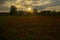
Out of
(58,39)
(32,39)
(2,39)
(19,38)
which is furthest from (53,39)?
(2,39)

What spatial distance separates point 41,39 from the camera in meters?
10.8

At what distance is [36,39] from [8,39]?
1.60 metres

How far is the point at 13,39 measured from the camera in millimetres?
10891

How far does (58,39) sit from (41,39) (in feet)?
3.04

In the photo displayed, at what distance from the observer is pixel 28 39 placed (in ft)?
35.4

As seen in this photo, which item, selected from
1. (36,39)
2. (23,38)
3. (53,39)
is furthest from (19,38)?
(53,39)

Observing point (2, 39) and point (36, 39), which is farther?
point (2, 39)

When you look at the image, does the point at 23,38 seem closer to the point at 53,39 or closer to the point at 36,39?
the point at 36,39

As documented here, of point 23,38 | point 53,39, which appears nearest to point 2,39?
point 23,38

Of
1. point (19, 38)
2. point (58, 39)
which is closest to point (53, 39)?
point (58, 39)

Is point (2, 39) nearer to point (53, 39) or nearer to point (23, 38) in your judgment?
point (23, 38)

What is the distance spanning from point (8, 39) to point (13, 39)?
33cm

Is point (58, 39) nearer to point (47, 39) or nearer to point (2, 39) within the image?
point (47, 39)

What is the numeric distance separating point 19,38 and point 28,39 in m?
0.51
